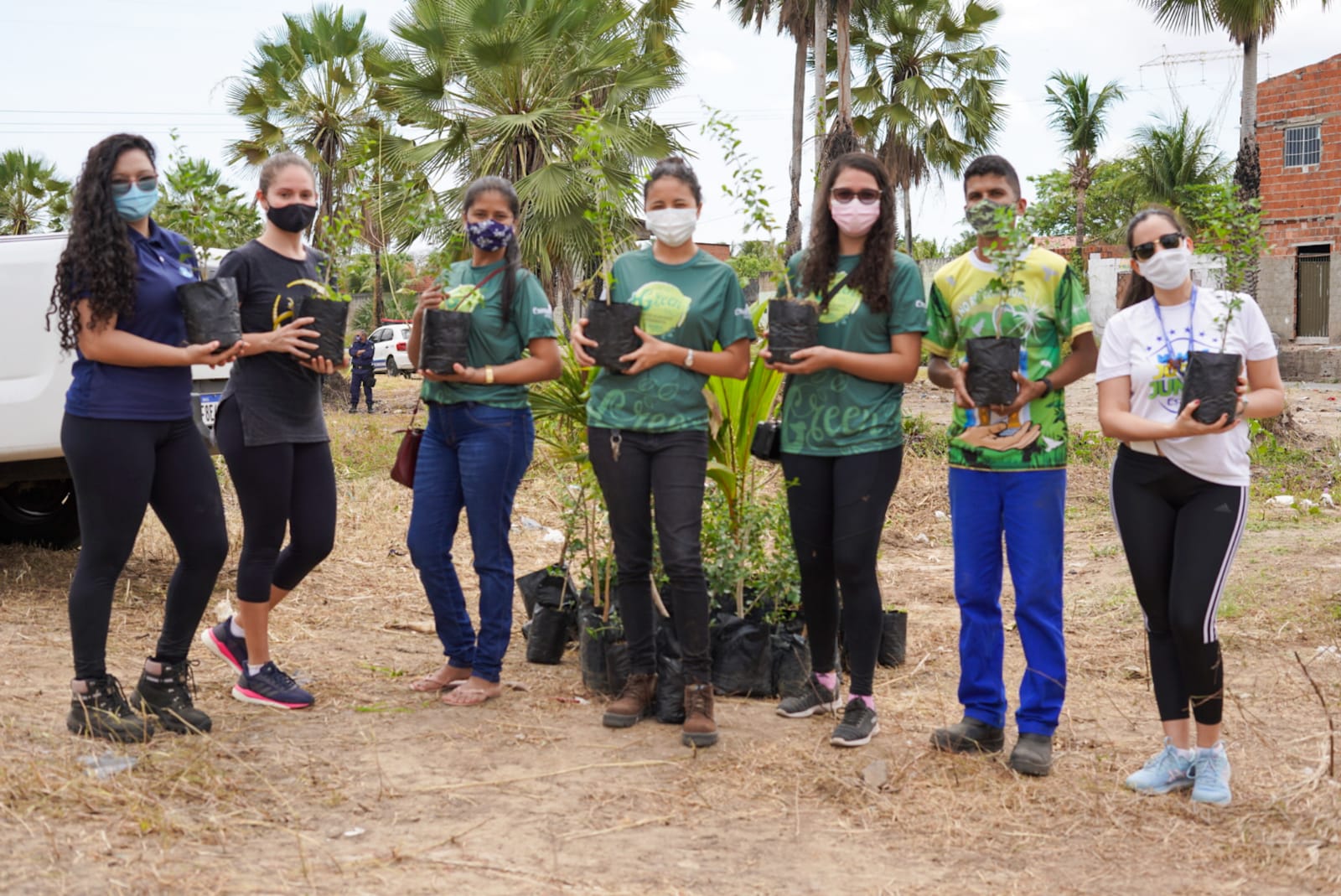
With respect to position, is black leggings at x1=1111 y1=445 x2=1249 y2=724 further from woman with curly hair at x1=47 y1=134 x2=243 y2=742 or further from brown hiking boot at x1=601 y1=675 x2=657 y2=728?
woman with curly hair at x1=47 y1=134 x2=243 y2=742

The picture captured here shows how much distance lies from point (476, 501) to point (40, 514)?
11.8 feet

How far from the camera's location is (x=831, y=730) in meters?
4.25

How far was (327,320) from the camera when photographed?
4.11 meters

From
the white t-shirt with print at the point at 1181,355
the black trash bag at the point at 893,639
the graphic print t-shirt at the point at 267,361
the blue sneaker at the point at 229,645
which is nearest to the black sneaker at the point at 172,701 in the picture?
the blue sneaker at the point at 229,645

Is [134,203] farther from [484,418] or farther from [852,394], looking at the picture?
[852,394]

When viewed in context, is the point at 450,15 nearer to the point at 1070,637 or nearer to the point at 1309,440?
the point at 1309,440

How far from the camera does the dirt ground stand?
9.96ft

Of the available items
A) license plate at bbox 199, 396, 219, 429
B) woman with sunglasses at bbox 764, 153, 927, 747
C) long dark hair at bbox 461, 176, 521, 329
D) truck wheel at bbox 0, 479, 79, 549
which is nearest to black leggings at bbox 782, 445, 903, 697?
woman with sunglasses at bbox 764, 153, 927, 747

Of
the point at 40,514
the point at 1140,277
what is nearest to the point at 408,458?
the point at 1140,277

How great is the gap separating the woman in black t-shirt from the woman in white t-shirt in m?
2.58

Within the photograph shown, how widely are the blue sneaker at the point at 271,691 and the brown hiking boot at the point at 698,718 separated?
142 centimetres

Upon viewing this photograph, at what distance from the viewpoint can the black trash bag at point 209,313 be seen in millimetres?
3799

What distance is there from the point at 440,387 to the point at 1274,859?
294 centimetres

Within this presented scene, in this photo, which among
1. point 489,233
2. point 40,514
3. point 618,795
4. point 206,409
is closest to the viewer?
point 618,795
